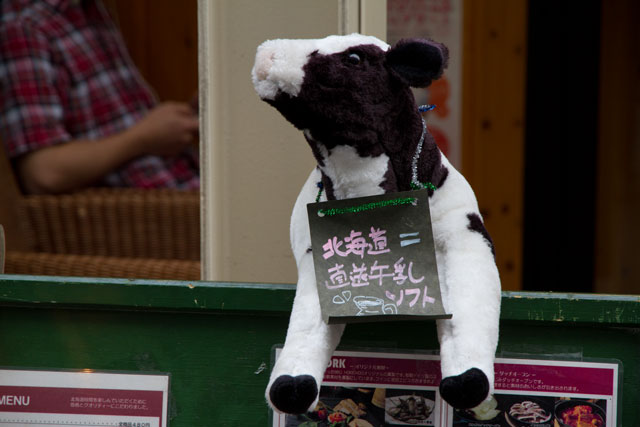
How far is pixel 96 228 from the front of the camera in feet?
6.30

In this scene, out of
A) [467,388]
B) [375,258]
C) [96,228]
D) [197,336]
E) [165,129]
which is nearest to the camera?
[467,388]

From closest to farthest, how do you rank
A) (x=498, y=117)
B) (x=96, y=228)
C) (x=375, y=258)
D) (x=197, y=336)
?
(x=375, y=258), (x=197, y=336), (x=96, y=228), (x=498, y=117)

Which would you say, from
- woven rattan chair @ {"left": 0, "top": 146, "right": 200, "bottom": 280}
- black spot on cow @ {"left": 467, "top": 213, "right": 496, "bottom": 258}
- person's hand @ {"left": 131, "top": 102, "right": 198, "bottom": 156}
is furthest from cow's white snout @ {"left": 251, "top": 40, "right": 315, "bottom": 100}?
person's hand @ {"left": 131, "top": 102, "right": 198, "bottom": 156}

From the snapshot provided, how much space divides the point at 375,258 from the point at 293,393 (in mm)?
181

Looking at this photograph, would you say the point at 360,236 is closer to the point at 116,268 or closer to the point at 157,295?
the point at 157,295

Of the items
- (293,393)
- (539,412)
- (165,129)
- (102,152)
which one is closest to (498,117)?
(165,129)

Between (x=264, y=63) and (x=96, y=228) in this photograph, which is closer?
(x=264, y=63)

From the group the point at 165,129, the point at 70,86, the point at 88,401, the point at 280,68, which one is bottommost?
the point at 88,401

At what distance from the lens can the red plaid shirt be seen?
1952 mm

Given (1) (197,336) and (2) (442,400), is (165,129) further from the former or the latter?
(2) (442,400)

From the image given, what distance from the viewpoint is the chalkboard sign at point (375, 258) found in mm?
807

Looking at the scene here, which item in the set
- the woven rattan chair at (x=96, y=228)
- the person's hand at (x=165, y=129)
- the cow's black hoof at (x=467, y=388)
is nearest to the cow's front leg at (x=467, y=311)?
the cow's black hoof at (x=467, y=388)

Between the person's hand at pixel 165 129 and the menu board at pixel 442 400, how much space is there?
1.26 meters

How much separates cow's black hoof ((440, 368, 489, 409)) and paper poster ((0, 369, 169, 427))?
1.37 ft
